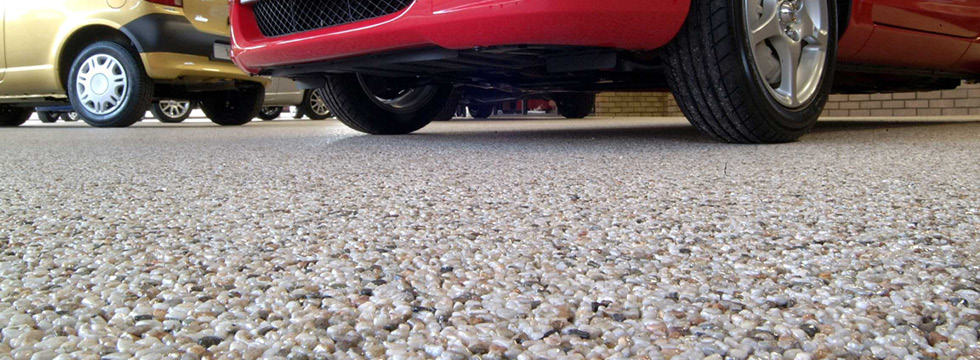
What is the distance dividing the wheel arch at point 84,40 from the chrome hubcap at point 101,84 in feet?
0.44

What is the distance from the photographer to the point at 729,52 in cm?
171

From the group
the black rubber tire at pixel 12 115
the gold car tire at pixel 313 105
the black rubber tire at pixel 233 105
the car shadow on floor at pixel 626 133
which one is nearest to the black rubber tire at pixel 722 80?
the car shadow on floor at pixel 626 133

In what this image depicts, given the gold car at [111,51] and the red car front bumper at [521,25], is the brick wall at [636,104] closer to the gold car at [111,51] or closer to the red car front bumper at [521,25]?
the gold car at [111,51]

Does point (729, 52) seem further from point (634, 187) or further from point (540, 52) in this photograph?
point (634, 187)

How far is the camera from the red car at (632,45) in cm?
165

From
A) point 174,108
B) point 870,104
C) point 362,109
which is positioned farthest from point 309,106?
point 870,104

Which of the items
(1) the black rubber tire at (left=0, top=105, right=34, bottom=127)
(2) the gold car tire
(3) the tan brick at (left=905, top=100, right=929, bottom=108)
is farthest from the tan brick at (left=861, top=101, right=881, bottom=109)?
(1) the black rubber tire at (left=0, top=105, right=34, bottom=127)

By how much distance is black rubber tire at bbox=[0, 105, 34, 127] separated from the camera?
5883 mm

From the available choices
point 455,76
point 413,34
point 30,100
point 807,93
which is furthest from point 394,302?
point 30,100

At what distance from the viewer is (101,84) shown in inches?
164

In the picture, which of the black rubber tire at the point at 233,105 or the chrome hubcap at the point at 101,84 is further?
the black rubber tire at the point at 233,105

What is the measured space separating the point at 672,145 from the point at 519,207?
1242 millimetres

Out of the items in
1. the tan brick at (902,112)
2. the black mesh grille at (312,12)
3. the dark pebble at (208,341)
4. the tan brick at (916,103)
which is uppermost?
the black mesh grille at (312,12)

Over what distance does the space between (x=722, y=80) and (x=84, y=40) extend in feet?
13.3
